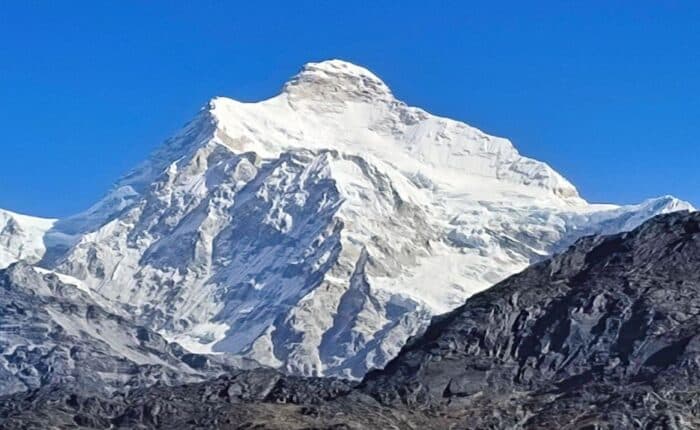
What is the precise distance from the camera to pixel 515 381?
596 ft

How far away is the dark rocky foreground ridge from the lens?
555 ft

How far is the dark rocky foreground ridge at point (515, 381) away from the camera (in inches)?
6658

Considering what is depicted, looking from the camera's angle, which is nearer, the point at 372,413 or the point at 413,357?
the point at 372,413

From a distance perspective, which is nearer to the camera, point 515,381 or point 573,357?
point 515,381

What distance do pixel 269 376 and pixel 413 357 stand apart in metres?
16.3

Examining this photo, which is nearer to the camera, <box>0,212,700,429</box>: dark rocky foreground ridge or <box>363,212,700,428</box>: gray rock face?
<box>363,212,700,428</box>: gray rock face

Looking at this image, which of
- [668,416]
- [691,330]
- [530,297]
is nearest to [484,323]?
[530,297]

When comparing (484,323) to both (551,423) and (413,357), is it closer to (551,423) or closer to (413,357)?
(413,357)

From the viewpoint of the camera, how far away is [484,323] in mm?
191875

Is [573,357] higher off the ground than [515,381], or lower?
higher

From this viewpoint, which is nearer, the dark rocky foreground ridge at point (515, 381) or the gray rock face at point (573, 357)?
the gray rock face at point (573, 357)

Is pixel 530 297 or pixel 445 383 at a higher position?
pixel 530 297

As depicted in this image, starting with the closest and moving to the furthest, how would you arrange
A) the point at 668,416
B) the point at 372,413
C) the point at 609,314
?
the point at 668,416
the point at 372,413
the point at 609,314

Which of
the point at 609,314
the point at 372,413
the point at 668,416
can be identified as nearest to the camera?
the point at 668,416
